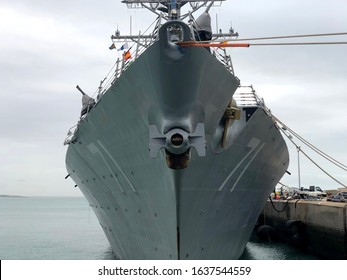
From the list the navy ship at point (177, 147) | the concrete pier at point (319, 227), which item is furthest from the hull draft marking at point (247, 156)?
the concrete pier at point (319, 227)

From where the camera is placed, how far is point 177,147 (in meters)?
7.00

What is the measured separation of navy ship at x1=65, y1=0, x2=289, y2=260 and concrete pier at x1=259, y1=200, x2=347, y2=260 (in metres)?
4.05

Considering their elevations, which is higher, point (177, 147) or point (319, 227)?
point (319, 227)

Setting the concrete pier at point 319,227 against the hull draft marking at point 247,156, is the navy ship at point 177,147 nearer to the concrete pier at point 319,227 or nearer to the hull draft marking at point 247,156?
the hull draft marking at point 247,156

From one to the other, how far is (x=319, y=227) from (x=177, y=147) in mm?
11000

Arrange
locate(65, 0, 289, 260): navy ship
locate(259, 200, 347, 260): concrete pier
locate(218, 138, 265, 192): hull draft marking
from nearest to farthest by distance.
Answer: locate(65, 0, 289, 260): navy ship, locate(218, 138, 265, 192): hull draft marking, locate(259, 200, 347, 260): concrete pier

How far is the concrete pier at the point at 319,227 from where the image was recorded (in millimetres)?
13664

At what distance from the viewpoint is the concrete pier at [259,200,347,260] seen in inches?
538

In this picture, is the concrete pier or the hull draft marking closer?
the hull draft marking

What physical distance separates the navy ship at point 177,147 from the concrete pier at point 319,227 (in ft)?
13.3

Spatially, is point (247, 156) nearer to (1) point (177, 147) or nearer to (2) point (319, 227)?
(1) point (177, 147)

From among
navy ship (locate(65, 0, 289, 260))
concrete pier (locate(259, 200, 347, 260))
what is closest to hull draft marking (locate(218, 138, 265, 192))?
navy ship (locate(65, 0, 289, 260))

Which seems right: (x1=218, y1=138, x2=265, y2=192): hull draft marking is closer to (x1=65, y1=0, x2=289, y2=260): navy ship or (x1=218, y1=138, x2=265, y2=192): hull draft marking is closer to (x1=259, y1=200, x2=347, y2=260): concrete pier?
(x1=65, y1=0, x2=289, y2=260): navy ship

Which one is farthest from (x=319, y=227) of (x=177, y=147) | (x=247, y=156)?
(x=177, y=147)
